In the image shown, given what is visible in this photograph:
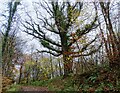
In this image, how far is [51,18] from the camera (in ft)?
26.9

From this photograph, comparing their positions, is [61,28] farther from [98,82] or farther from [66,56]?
[98,82]

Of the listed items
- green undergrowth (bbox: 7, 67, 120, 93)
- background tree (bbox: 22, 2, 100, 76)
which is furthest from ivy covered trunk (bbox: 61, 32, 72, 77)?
green undergrowth (bbox: 7, 67, 120, 93)

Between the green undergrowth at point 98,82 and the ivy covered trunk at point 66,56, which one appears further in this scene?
the ivy covered trunk at point 66,56

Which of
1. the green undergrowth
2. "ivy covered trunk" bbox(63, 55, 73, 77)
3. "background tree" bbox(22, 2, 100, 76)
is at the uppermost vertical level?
"background tree" bbox(22, 2, 100, 76)

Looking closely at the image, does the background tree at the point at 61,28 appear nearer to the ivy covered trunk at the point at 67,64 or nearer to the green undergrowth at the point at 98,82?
the ivy covered trunk at the point at 67,64

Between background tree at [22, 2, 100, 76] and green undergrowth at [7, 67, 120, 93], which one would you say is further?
background tree at [22, 2, 100, 76]

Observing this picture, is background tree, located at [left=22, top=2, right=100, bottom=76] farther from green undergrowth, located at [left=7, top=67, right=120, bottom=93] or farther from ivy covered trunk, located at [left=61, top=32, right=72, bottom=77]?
green undergrowth, located at [left=7, top=67, right=120, bottom=93]

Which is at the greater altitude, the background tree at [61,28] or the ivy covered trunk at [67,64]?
the background tree at [61,28]

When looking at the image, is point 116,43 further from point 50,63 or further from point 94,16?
point 50,63

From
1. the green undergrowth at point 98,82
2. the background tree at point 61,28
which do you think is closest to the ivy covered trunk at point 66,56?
the background tree at point 61,28

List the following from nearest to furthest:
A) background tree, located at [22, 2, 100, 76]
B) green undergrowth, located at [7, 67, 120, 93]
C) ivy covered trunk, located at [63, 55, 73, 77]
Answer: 1. green undergrowth, located at [7, 67, 120, 93]
2. background tree, located at [22, 2, 100, 76]
3. ivy covered trunk, located at [63, 55, 73, 77]

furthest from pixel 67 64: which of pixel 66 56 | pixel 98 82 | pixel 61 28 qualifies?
pixel 98 82

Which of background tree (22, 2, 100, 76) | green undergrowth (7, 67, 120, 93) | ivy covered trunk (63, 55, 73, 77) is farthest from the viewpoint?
ivy covered trunk (63, 55, 73, 77)

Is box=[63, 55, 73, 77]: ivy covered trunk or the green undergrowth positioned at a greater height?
box=[63, 55, 73, 77]: ivy covered trunk
